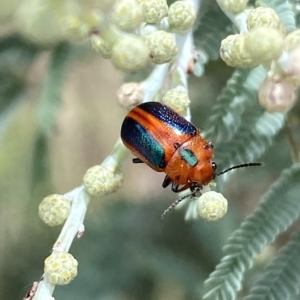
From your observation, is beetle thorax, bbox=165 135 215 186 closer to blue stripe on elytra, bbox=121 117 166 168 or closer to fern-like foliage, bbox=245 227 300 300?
blue stripe on elytra, bbox=121 117 166 168

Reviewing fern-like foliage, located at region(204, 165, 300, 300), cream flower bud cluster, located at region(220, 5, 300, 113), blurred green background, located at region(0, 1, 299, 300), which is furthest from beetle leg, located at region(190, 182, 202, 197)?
cream flower bud cluster, located at region(220, 5, 300, 113)

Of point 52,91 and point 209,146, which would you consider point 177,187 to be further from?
point 52,91

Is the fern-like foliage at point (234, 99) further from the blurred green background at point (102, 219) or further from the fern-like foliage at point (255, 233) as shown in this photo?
the blurred green background at point (102, 219)

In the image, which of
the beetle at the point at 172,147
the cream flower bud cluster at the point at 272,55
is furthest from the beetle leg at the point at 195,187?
the cream flower bud cluster at the point at 272,55

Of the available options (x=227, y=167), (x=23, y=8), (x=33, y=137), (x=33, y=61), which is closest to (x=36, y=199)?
(x=33, y=137)

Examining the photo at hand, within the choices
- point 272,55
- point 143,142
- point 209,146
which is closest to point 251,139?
point 209,146
